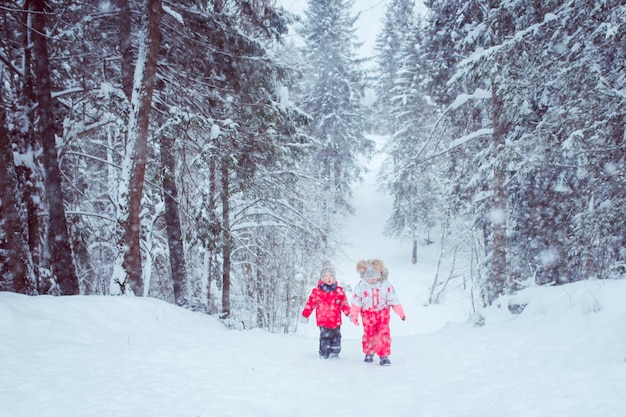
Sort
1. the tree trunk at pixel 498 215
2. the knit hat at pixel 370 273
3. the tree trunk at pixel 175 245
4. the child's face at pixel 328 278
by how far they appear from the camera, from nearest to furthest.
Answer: the knit hat at pixel 370 273, the child's face at pixel 328 278, the tree trunk at pixel 498 215, the tree trunk at pixel 175 245

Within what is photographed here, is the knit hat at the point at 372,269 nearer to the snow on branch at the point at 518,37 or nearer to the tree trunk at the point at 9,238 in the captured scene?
the snow on branch at the point at 518,37

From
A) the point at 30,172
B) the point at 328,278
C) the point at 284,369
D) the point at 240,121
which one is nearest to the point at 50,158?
the point at 30,172

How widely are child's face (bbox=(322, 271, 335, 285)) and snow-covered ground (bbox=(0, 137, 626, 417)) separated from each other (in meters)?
1.25

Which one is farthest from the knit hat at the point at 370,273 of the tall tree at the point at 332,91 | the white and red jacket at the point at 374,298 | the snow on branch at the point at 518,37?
the tall tree at the point at 332,91

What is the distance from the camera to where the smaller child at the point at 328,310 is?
242 inches

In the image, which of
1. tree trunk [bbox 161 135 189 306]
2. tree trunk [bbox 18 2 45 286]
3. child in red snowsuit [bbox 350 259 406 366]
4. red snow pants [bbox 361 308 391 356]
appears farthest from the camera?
tree trunk [bbox 161 135 189 306]

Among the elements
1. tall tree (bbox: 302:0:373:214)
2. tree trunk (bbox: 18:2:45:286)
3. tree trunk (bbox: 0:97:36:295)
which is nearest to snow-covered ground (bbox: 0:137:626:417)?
tree trunk (bbox: 0:97:36:295)

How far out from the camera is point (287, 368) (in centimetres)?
506

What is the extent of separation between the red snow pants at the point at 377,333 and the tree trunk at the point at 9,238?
590cm

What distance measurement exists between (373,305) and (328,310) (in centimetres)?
79

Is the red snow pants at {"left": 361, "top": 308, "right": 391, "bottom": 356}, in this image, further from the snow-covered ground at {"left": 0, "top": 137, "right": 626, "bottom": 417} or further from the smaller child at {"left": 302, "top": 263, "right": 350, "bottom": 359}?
the smaller child at {"left": 302, "top": 263, "right": 350, "bottom": 359}

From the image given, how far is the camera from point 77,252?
10023mm

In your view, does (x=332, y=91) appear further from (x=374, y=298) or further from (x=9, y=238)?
(x=9, y=238)

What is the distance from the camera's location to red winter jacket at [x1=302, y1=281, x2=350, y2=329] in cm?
625
